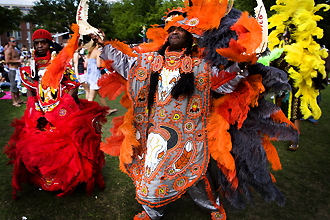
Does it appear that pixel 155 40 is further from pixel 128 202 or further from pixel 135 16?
pixel 135 16

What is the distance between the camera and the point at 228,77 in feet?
6.67

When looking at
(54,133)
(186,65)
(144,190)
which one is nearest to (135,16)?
(54,133)

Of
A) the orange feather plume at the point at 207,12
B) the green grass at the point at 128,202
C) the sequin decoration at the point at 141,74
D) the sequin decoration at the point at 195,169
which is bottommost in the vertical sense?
the green grass at the point at 128,202

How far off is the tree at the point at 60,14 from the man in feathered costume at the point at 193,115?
106ft

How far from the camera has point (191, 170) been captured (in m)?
2.32

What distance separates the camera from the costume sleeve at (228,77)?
193 centimetres

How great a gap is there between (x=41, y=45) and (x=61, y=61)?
0.89m

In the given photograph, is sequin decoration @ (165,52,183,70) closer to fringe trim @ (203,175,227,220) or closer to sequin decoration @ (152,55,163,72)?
sequin decoration @ (152,55,163,72)

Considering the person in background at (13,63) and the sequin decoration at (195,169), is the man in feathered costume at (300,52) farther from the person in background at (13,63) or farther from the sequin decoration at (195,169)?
the person in background at (13,63)

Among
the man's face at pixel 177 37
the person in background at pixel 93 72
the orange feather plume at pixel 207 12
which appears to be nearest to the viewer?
the orange feather plume at pixel 207 12

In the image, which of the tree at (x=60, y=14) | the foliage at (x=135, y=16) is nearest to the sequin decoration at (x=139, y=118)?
the foliage at (x=135, y=16)

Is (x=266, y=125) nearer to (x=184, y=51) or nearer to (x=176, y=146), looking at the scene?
(x=176, y=146)

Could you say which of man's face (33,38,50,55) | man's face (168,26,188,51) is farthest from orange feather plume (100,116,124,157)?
man's face (33,38,50,55)

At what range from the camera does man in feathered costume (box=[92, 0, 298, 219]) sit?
2.19 metres
